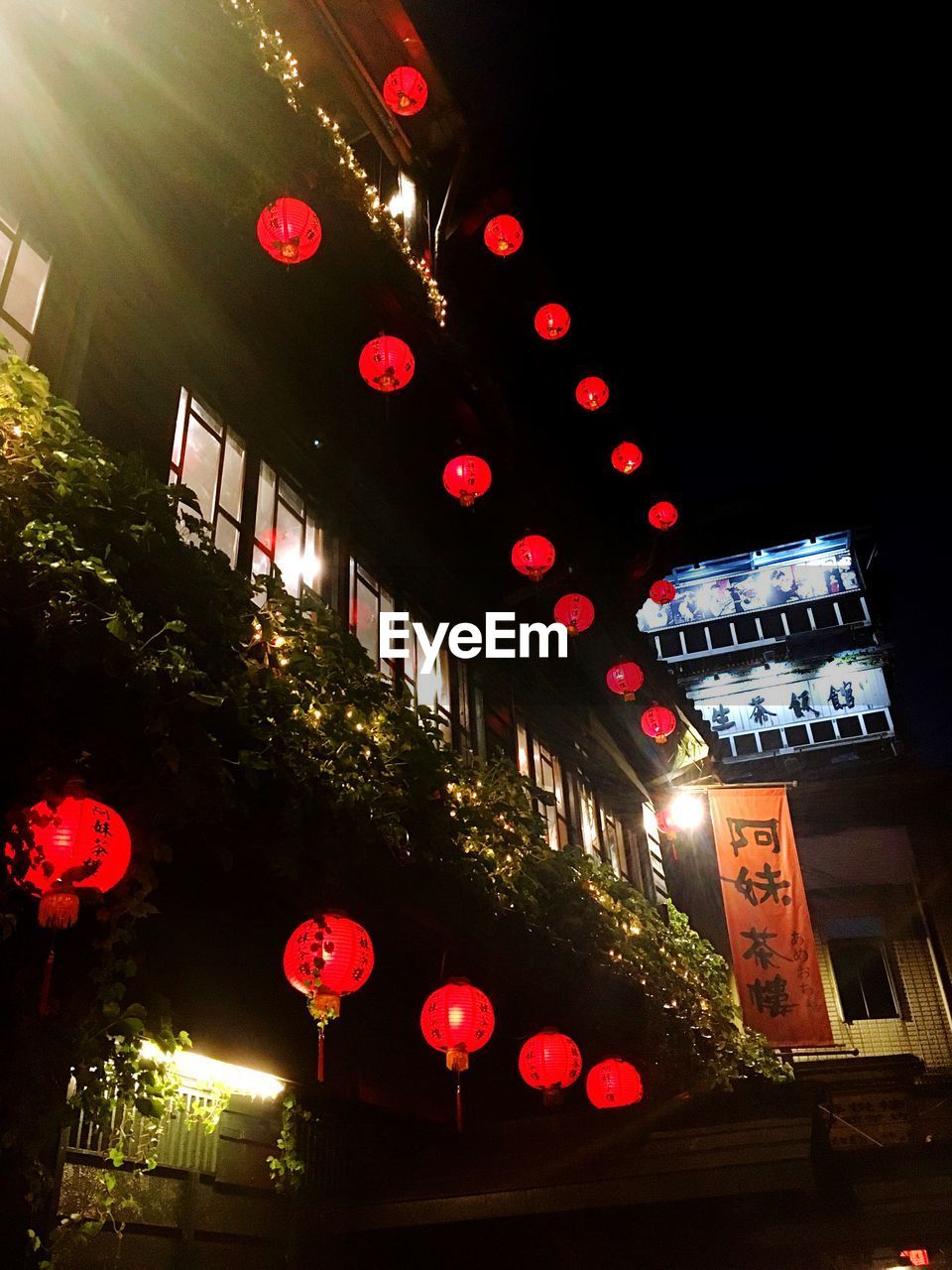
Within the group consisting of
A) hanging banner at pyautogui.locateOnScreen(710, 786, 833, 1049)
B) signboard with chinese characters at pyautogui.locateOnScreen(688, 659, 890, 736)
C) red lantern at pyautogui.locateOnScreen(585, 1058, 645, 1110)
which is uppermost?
signboard with chinese characters at pyautogui.locateOnScreen(688, 659, 890, 736)

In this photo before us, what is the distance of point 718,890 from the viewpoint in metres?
16.6

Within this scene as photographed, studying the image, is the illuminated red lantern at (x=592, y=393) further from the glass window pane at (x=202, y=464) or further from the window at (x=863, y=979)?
the window at (x=863, y=979)

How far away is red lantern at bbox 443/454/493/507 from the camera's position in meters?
11.9

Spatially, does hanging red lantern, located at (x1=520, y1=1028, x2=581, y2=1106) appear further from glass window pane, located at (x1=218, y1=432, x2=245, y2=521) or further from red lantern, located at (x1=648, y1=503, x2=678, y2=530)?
red lantern, located at (x1=648, y1=503, x2=678, y2=530)

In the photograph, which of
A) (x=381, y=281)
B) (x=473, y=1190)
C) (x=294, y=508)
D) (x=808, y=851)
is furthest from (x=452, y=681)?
(x=808, y=851)

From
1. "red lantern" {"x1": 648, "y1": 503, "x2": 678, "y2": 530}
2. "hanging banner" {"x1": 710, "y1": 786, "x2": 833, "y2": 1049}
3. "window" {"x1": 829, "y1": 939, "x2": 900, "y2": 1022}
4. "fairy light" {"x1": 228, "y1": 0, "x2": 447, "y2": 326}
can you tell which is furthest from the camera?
"window" {"x1": 829, "y1": 939, "x2": 900, "y2": 1022}

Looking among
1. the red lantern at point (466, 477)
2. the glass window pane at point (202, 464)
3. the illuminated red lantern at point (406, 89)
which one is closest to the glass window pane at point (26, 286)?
the glass window pane at point (202, 464)

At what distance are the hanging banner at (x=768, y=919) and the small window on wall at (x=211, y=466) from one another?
11221 millimetres

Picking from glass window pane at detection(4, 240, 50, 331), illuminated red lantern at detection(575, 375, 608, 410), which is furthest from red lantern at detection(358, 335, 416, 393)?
illuminated red lantern at detection(575, 375, 608, 410)

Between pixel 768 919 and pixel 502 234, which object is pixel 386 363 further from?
pixel 768 919

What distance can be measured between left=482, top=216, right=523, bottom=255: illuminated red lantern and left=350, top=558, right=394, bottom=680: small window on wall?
7.63 metres

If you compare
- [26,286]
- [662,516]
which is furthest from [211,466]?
[662,516]

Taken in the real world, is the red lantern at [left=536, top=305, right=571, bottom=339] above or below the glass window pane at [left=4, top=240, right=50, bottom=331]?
above

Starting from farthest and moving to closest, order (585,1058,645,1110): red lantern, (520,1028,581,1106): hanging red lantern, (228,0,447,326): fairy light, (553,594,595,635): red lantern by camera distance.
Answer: (553,594,595,635): red lantern, (585,1058,645,1110): red lantern, (520,1028,581,1106): hanging red lantern, (228,0,447,326): fairy light
